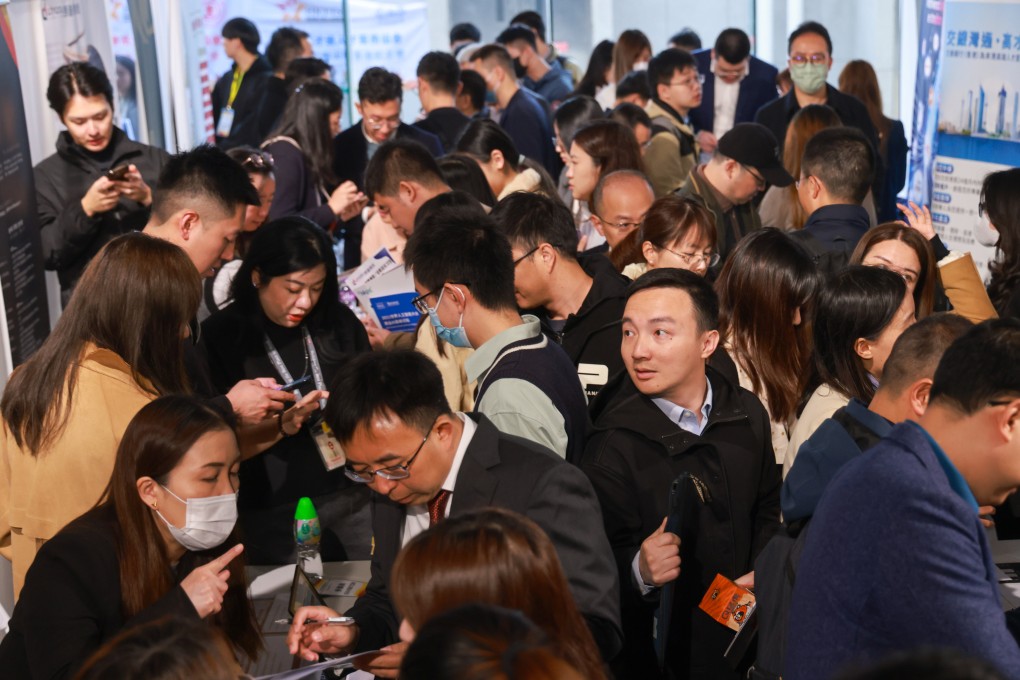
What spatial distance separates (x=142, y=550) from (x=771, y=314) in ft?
6.53

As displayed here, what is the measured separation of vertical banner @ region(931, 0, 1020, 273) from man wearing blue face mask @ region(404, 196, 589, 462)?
4.33 meters

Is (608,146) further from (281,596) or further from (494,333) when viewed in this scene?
(281,596)

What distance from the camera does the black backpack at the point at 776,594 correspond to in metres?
2.33

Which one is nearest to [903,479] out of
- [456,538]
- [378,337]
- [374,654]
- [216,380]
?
[456,538]

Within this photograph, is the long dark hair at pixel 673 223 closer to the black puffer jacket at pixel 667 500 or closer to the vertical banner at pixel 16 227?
the black puffer jacket at pixel 667 500

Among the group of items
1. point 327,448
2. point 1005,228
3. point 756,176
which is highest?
point 756,176

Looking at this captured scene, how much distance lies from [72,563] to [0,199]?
208 cm

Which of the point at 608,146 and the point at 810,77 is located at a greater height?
the point at 810,77

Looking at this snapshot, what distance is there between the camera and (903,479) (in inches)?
71.1

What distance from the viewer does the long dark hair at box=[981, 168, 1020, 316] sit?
4.51 meters

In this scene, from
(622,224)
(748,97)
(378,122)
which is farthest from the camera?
(748,97)

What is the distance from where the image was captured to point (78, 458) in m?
2.82

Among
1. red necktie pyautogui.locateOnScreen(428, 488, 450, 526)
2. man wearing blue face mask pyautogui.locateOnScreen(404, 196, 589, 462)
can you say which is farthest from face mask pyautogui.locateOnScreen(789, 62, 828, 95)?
red necktie pyautogui.locateOnScreen(428, 488, 450, 526)

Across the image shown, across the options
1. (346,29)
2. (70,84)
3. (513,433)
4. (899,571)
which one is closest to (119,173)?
(70,84)
